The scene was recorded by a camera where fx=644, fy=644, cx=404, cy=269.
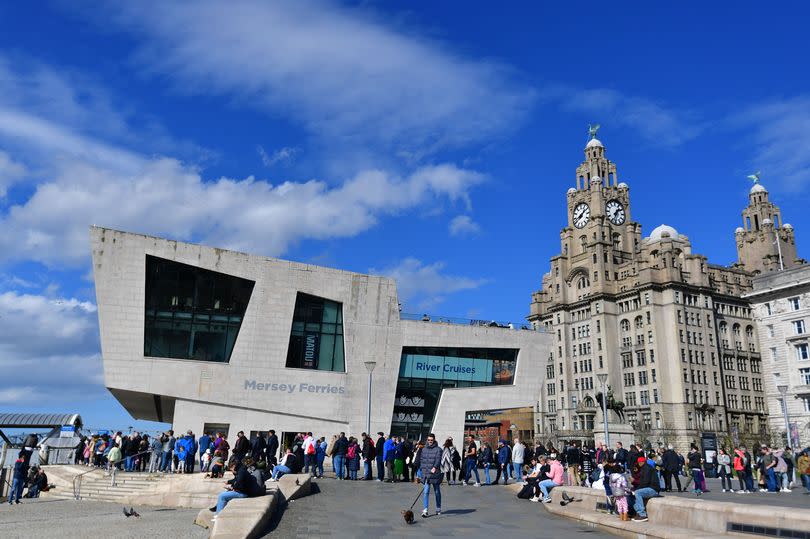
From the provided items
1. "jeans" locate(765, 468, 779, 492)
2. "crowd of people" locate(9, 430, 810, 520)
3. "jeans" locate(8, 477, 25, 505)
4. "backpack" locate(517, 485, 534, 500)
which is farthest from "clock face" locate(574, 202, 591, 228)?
"jeans" locate(8, 477, 25, 505)

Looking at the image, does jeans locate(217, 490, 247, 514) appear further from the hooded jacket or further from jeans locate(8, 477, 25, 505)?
jeans locate(8, 477, 25, 505)

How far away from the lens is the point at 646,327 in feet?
315

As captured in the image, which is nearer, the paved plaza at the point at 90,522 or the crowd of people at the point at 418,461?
the paved plaza at the point at 90,522

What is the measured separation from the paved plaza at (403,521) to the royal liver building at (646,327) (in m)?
69.1

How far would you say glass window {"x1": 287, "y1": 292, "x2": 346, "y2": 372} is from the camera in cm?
3903

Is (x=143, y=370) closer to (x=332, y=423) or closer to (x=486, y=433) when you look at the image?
(x=332, y=423)

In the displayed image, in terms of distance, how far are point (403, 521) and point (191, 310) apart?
1021 inches

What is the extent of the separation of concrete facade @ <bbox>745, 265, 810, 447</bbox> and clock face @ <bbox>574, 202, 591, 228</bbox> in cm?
3547

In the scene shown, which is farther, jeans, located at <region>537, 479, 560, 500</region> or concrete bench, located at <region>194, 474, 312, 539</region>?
jeans, located at <region>537, 479, 560, 500</region>

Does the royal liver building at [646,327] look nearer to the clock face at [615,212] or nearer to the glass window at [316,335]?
the clock face at [615,212]

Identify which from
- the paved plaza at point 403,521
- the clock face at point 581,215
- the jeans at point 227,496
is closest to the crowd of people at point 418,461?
the paved plaza at point 403,521

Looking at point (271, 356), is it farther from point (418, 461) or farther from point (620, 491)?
point (620, 491)

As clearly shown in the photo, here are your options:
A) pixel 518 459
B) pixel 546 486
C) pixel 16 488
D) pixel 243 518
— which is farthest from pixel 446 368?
pixel 243 518

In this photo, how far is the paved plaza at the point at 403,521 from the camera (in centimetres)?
1301
